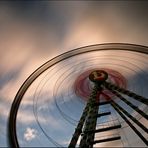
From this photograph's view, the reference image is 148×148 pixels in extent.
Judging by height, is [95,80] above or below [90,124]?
above

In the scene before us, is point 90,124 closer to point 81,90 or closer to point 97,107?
point 97,107

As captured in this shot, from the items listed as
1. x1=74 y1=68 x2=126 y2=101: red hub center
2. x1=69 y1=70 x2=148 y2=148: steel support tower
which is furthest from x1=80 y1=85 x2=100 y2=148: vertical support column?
x1=74 y1=68 x2=126 y2=101: red hub center

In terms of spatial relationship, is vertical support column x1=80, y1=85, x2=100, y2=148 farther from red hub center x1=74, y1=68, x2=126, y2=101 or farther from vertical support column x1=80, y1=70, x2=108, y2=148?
red hub center x1=74, y1=68, x2=126, y2=101

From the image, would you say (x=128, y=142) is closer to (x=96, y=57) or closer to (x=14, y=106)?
(x=96, y=57)

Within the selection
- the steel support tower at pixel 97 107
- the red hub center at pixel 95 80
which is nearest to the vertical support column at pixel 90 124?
the steel support tower at pixel 97 107

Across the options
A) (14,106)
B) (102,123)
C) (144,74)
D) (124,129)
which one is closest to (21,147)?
(14,106)

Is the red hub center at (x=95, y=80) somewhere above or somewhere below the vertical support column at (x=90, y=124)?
above

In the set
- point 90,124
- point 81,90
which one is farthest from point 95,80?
point 90,124

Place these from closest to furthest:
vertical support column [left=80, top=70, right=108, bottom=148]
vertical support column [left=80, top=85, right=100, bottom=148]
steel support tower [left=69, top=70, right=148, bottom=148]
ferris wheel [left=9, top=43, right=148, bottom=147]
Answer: vertical support column [left=80, top=85, right=100, bottom=148], vertical support column [left=80, top=70, right=108, bottom=148], steel support tower [left=69, top=70, right=148, bottom=148], ferris wheel [left=9, top=43, right=148, bottom=147]

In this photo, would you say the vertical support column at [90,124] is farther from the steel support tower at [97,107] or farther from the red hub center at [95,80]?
the red hub center at [95,80]

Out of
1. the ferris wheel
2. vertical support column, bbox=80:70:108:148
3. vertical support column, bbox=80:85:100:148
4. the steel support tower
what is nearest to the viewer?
vertical support column, bbox=80:85:100:148

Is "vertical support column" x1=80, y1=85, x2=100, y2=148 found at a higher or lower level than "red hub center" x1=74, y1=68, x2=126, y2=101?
lower

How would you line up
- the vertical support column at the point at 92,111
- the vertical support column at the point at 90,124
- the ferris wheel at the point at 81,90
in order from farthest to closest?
the ferris wheel at the point at 81,90, the vertical support column at the point at 92,111, the vertical support column at the point at 90,124

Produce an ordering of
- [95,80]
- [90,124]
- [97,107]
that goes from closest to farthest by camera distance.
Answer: [90,124] < [97,107] < [95,80]
